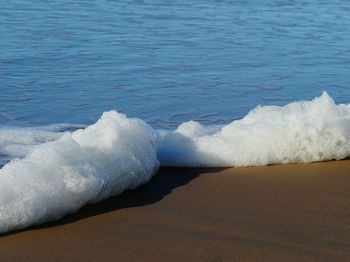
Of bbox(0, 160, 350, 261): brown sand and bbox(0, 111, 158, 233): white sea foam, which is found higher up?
bbox(0, 111, 158, 233): white sea foam

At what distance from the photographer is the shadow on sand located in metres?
3.98

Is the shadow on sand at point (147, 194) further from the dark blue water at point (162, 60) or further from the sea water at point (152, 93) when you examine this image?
the dark blue water at point (162, 60)

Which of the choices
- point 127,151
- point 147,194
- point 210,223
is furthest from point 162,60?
point 210,223

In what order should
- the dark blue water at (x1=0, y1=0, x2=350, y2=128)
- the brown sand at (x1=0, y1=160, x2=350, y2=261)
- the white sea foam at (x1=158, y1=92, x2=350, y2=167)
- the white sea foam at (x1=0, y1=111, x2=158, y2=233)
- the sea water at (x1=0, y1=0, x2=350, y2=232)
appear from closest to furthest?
the brown sand at (x1=0, y1=160, x2=350, y2=261)
the white sea foam at (x1=0, y1=111, x2=158, y2=233)
the sea water at (x1=0, y1=0, x2=350, y2=232)
the white sea foam at (x1=158, y1=92, x2=350, y2=167)
the dark blue water at (x1=0, y1=0, x2=350, y2=128)

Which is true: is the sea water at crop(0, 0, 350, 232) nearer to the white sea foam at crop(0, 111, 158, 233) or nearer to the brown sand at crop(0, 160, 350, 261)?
the white sea foam at crop(0, 111, 158, 233)

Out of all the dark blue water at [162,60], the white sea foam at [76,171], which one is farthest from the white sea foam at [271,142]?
the dark blue water at [162,60]

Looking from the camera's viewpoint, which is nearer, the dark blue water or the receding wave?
the receding wave

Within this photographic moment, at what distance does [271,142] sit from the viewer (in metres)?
5.09

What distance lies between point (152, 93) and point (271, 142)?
269 centimetres

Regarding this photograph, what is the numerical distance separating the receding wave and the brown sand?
0.09 metres

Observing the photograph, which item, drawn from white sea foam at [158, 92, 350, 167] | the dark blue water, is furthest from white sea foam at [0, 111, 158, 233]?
the dark blue water

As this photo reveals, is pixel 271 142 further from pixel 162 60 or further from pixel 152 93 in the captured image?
pixel 162 60

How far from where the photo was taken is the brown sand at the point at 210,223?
138 inches

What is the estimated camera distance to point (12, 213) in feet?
12.2
